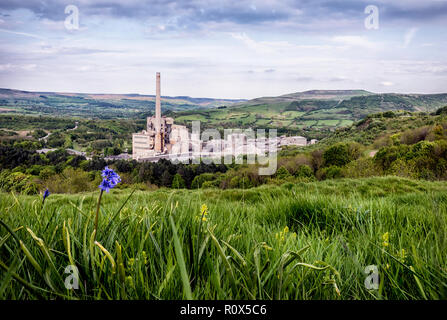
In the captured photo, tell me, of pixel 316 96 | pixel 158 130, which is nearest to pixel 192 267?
pixel 158 130

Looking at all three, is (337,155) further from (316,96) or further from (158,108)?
(316,96)

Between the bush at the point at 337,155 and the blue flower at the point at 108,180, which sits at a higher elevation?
the blue flower at the point at 108,180

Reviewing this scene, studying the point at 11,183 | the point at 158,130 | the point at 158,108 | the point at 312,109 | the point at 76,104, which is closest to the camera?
the point at 11,183

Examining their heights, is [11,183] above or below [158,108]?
below

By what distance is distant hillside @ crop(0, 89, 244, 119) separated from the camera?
23.5 meters

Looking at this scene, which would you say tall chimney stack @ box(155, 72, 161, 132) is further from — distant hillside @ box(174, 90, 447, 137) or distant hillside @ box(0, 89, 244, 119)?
distant hillside @ box(174, 90, 447, 137)

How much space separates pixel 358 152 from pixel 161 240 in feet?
94.9

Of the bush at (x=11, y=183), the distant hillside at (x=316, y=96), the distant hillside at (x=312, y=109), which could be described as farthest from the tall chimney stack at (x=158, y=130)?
the distant hillside at (x=316, y=96)

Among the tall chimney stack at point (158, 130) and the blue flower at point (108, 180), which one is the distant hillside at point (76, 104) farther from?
the blue flower at point (108, 180)

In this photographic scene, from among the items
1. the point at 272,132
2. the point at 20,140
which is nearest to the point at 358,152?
the point at 272,132

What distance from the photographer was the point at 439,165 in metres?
16.0

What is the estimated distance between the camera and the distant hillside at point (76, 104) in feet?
77.1

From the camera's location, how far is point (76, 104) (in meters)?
34.5
